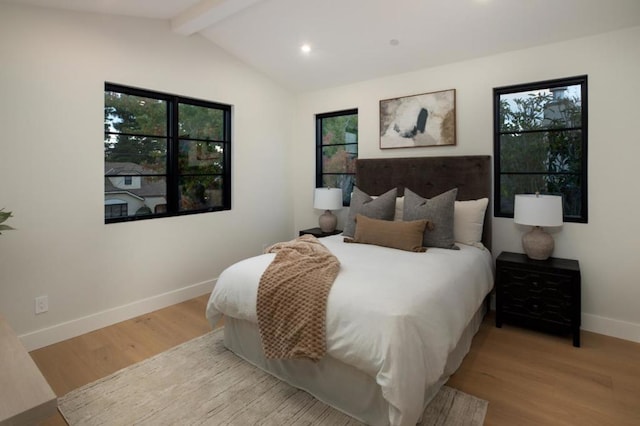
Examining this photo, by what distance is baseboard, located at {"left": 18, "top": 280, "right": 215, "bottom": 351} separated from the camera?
2660 mm

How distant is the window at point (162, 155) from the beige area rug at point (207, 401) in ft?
4.97

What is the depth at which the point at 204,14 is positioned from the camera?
9.64ft

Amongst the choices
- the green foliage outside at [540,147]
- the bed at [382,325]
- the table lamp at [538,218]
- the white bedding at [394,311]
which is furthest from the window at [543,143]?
the white bedding at [394,311]

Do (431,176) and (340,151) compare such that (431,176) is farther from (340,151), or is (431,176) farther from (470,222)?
(340,151)

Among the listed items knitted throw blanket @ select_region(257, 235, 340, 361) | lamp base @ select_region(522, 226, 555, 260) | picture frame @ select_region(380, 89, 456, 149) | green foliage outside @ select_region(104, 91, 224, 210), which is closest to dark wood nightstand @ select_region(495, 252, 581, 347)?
lamp base @ select_region(522, 226, 555, 260)

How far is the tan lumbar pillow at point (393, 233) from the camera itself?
9.40 feet

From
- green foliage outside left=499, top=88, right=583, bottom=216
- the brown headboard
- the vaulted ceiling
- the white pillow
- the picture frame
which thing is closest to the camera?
the vaulted ceiling

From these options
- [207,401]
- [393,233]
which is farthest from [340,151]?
[207,401]

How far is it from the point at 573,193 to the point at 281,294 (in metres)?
2.69

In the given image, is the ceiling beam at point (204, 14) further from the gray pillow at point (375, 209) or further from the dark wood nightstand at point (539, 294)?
the dark wood nightstand at point (539, 294)

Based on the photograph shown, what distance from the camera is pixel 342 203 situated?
4441 mm

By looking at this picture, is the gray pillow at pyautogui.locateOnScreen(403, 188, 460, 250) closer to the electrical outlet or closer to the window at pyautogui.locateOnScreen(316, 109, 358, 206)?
the window at pyautogui.locateOnScreen(316, 109, 358, 206)

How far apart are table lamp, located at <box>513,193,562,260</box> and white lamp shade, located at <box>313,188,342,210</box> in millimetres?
1939

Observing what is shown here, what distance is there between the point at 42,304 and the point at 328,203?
2.82 m
